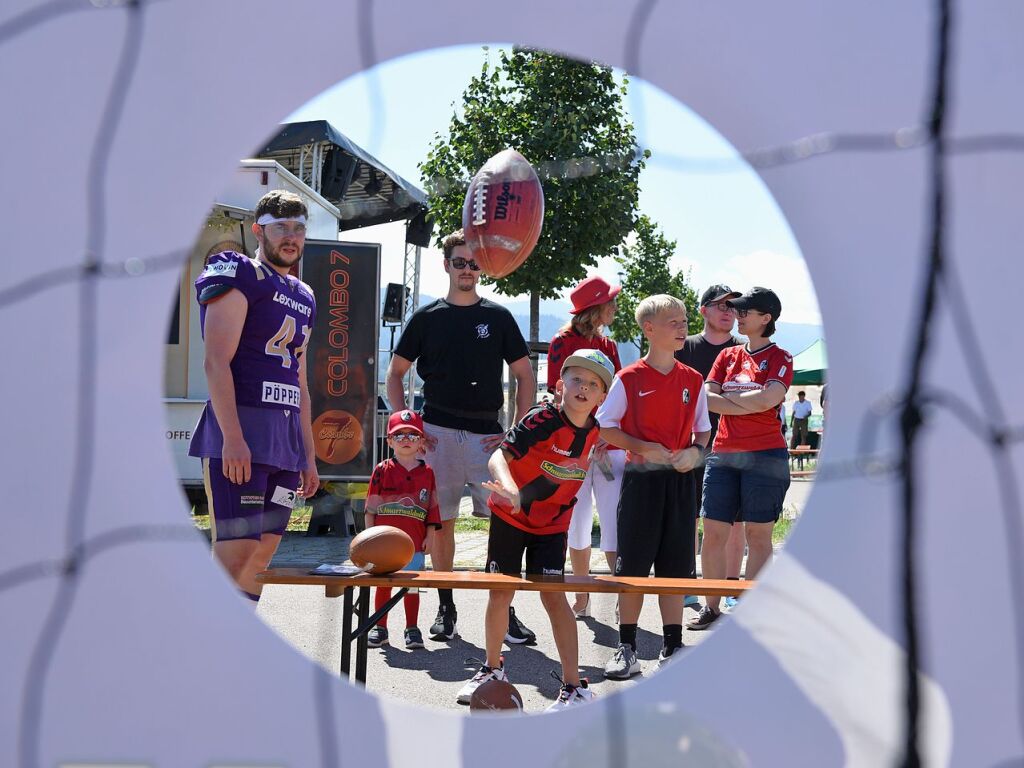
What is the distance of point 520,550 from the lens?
10.1ft

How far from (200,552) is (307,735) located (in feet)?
1.15

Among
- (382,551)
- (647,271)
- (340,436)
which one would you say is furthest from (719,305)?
(647,271)

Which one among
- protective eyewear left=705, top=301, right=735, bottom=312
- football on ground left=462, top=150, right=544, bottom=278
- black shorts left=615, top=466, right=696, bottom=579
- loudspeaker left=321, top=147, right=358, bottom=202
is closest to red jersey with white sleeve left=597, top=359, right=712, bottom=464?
black shorts left=615, top=466, right=696, bottom=579

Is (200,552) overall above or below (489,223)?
below

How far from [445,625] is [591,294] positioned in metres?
1.51

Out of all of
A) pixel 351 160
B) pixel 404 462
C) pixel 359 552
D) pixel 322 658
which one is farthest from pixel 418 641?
pixel 351 160

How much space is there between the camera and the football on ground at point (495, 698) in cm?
266

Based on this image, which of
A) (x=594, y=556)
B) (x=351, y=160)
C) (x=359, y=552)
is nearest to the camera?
(x=359, y=552)

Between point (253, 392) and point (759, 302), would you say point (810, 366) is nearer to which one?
point (759, 302)

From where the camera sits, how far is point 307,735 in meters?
1.58

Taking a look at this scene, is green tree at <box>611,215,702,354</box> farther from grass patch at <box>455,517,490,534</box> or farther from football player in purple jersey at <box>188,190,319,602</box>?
football player in purple jersey at <box>188,190,319,602</box>

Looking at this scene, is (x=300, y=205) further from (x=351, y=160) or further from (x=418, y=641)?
(x=351, y=160)

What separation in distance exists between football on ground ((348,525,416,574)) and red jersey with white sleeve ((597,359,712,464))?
93cm

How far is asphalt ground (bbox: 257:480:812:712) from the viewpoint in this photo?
130 inches
